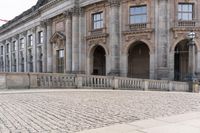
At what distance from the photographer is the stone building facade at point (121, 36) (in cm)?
2722

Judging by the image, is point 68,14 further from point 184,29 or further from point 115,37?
point 184,29

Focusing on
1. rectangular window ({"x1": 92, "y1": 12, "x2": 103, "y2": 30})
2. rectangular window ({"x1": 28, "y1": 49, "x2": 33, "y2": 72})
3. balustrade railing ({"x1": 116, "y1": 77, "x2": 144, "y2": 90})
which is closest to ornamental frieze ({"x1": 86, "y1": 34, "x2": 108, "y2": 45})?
rectangular window ({"x1": 92, "y1": 12, "x2": 103, "y2": 30})

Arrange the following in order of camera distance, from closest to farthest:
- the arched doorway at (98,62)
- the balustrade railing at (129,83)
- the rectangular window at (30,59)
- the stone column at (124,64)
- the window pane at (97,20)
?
the balustrade railing at (129,83), the stone column at (124,64), the window pane at (97,20), the arched doorway at (98,62), the rectangular window at (30,59)

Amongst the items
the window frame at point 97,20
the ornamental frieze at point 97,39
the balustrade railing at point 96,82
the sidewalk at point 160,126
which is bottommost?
the sidewalk at point 160,126

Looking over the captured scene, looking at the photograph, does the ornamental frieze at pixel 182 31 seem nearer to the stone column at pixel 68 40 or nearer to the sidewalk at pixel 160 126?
the stone column at pixel 68 40

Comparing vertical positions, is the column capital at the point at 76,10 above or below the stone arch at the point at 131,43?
above

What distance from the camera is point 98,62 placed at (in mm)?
34688

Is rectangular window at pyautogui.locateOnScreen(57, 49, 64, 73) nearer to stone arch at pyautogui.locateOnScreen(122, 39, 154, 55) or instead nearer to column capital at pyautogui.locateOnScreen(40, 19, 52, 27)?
column capital at pyautogui.locateOnScreen(40, 19, 52, 27)

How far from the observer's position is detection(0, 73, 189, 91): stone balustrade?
17.8 meters

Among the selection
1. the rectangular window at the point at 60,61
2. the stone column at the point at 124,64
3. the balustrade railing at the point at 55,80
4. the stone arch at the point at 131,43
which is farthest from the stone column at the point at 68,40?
the balustrade railing at the point at 55,80

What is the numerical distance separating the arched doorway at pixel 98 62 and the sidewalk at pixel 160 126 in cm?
2669

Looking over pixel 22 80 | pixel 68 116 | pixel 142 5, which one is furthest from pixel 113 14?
pixel 68 116

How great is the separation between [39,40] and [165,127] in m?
40.6

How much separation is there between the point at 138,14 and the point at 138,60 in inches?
224
